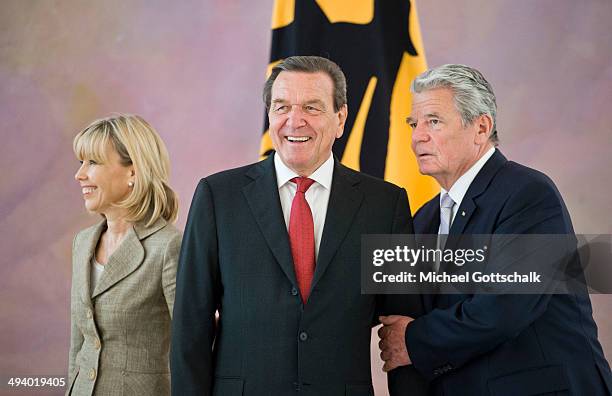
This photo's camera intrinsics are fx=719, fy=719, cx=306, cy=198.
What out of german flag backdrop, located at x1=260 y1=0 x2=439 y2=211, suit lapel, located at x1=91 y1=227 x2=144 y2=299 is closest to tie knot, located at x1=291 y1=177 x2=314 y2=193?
suit lapel, located at x1=91 y1=227 x2=144 y2=299

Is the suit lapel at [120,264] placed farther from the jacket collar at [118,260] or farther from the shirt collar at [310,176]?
the shirt collar at [310,176]

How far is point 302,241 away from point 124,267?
1.87 feet

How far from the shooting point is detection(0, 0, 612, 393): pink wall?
3.88 meters

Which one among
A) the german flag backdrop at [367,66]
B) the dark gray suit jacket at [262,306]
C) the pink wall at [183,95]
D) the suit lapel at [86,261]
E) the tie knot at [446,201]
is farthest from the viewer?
the pink wall at [183,95]

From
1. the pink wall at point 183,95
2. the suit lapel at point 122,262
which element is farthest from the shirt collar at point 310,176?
the pink wall at point 183,95

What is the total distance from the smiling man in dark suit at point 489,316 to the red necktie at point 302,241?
1.05 ft

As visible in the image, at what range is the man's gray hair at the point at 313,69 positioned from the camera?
2.08 meters

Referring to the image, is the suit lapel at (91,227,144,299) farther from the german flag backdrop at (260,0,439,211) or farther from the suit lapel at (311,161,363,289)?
the german flag backdrop at (260,0,439,211)

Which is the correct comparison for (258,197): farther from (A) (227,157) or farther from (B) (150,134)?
(A) (227,157)

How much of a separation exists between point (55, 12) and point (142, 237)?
90.5 inches

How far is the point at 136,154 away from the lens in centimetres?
224

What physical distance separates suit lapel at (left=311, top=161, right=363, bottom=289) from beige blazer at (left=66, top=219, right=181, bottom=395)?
0.49 m

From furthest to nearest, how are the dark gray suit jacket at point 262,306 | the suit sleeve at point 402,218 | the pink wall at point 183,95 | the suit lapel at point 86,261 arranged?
the pink wall at point 183,95
the suit lapel at point 86,261
the suit sleeve at point 402,218
the dark gray suit jacket at point 262,306

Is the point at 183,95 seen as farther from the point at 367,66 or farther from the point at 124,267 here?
the point at 124,267
